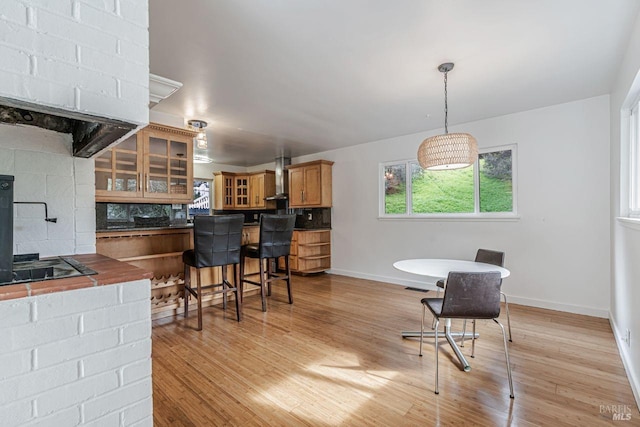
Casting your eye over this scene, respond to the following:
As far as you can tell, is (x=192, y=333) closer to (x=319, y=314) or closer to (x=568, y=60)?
(x=319, y=314)

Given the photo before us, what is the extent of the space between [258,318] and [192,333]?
0.67m

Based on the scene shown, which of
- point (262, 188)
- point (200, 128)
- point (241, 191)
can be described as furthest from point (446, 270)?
point (241, 191)

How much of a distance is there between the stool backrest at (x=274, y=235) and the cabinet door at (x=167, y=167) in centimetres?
104

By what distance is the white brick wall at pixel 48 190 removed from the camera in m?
1.71

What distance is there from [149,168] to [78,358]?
2.72m

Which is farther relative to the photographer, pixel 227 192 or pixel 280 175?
pixel 227 192

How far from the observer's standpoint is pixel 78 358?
1010 millimetres

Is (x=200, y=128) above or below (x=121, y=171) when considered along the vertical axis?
above

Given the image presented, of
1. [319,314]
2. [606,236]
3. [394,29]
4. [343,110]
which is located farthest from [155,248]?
[606,236]

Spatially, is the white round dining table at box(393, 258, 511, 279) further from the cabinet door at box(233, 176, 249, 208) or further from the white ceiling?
the cabinet door at box(233, 176, 249, 208)

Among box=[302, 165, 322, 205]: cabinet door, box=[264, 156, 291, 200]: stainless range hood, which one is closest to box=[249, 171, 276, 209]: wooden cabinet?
box=[264, 156, 291, 200]: stainless range hood

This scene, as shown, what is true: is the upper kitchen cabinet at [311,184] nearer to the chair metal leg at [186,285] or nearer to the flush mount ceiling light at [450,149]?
the chair metal leg at [186,285]

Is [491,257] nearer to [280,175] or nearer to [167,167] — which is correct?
[167,167]

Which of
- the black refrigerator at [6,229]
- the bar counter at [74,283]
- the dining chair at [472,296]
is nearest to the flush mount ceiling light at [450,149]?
the dining chair at [472,296]
